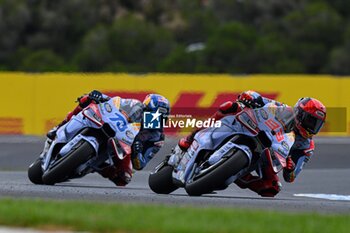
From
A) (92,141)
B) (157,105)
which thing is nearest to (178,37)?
(157,105)

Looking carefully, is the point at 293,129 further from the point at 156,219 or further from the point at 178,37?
the point at 178,37

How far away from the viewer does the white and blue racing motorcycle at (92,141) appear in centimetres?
1155

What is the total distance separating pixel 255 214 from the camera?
8.61 meters

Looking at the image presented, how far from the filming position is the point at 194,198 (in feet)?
34.4

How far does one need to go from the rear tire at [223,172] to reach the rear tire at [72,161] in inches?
56.9

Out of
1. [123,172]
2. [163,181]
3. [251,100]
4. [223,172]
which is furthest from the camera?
[123,172]

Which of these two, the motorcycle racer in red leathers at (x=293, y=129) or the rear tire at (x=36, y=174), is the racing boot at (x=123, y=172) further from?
the motorcycle racer in red leathers at (x=293, y=129)

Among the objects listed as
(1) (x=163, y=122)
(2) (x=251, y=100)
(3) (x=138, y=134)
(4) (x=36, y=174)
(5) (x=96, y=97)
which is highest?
(2) (x=251, y=100)

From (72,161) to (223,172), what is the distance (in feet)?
5.95

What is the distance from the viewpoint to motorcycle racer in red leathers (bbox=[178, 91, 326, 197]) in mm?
11016

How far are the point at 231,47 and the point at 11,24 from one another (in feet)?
44.7

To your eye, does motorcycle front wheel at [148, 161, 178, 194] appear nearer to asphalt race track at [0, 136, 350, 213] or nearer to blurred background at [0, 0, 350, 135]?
asphalt race track at [0, 136, 350, 213]

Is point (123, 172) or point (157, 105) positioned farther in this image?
point (123, 172)

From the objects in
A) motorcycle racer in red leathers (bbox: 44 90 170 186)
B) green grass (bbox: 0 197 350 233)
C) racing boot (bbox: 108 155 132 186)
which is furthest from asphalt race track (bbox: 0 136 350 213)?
green grass (bbox: 0 197 350 233)
